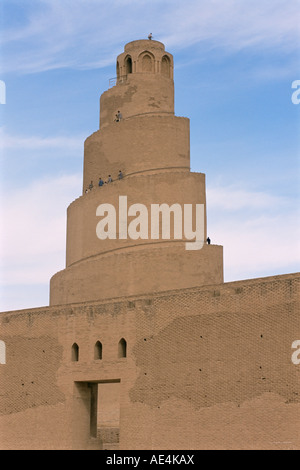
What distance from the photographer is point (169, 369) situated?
18.9 meters

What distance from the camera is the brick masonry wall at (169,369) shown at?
1720cm

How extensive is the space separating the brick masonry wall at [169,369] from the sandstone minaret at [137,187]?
3491mm

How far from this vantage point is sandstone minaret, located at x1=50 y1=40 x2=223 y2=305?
24.1m

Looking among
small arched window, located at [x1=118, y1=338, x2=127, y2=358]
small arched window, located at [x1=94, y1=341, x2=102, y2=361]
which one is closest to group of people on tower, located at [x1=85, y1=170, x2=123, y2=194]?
small arched window, located at [x1=94, y1=341, x2=102, y2=361]

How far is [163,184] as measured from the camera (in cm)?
2523

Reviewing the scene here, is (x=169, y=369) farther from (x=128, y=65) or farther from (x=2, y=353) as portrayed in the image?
(x=128, y=65)

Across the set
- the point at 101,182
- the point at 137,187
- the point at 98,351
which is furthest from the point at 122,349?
the point at 101,182

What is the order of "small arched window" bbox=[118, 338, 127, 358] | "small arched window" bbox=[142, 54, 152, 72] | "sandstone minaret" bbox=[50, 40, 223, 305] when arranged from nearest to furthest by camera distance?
"small arched window" bbox=[118, 338, 127, 358] < "sandstone minaret" bbox=[50, 40, 223, 305] < "small arched window" bbox=[142, 54, 152, 72]

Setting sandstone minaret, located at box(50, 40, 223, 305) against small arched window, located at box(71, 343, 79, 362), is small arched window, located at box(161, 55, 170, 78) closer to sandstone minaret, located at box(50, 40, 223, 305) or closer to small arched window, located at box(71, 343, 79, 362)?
sandstone minaret, located at box(50, 40, 223, 305)

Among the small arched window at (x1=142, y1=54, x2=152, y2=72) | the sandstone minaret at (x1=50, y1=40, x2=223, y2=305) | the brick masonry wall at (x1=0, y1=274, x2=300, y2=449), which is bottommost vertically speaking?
the brick masonry wall at (x1=0, y1=274, x2=300, y2=449)

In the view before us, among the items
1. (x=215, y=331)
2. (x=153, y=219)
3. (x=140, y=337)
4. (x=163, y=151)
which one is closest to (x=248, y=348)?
(x=215, y=331)

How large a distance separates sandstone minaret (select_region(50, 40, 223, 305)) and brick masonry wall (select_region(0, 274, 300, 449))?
3.49m

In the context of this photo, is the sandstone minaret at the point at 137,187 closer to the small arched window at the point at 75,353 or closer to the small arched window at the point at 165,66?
the small arched window at the point at 165,66

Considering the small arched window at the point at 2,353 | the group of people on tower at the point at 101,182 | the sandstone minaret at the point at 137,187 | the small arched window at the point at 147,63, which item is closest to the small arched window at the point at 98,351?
the small arched window at the point at 2,353
